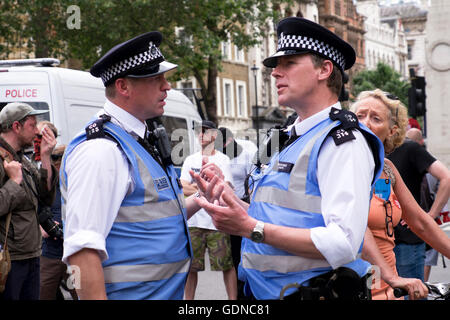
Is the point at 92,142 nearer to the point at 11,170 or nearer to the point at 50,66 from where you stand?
the point at 11,170

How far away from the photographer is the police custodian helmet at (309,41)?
10.6 feet

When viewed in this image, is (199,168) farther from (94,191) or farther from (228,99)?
(228,99)

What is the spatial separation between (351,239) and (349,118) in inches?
19.3

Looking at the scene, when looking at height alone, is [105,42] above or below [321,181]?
below

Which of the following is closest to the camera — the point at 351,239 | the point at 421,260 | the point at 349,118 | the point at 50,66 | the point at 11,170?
the point at 351,239

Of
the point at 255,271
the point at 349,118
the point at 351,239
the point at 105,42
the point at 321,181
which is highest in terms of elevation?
the point at 349,118

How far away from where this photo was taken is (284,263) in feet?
10.2

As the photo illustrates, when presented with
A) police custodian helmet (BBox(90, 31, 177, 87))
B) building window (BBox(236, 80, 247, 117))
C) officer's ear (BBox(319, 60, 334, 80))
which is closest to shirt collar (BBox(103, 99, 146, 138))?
police custodian helmet (BBox(90, 31, 177, 87))

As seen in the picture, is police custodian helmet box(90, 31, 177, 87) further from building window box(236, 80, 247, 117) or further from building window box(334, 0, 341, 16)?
building window box(334, 0, 341, 16)

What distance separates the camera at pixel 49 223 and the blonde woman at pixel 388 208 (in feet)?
11.1

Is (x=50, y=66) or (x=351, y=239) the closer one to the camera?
(x=351, y=239)

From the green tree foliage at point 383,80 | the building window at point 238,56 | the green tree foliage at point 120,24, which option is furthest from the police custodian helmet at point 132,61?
the green tree foliage at point 383,80
